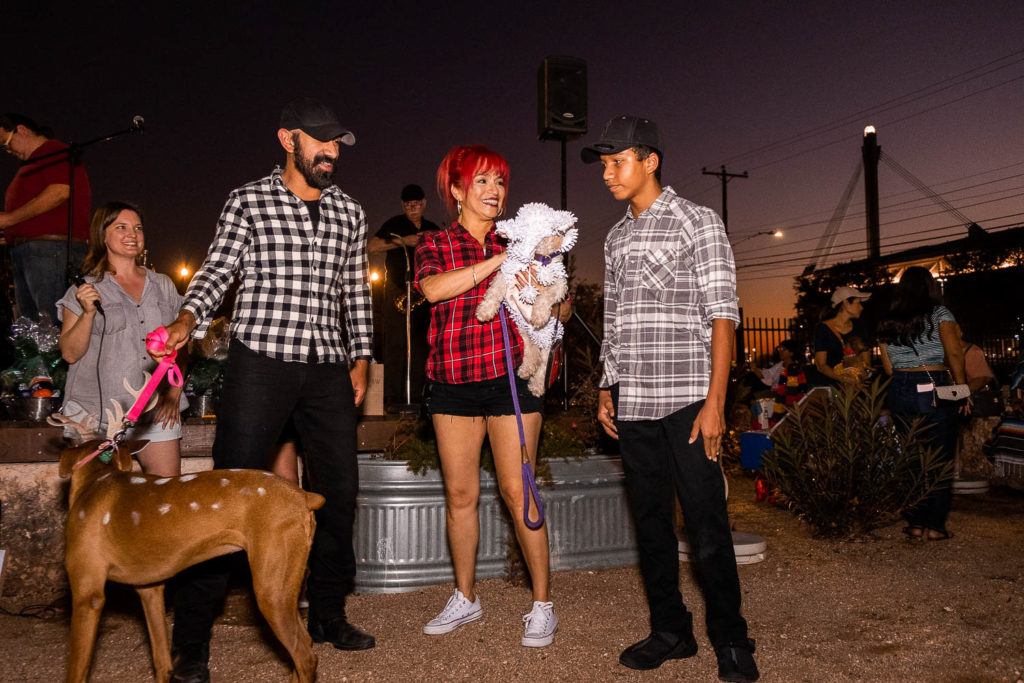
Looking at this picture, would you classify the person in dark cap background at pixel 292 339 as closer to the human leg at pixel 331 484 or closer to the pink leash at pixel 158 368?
the human leg at pixel 331 484

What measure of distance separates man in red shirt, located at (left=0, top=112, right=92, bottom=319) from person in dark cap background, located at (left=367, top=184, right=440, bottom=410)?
250 cm

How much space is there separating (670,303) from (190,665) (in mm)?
2340

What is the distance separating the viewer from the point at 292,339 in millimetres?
3121

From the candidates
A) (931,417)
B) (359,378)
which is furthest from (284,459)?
(931,417)

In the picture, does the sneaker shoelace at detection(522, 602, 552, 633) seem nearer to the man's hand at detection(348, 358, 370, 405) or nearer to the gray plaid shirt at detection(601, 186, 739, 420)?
the gray plaid shirt at detection(601, 186, 739, 420)

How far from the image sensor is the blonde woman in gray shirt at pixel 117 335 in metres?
3.36

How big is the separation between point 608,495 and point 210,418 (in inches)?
99.7

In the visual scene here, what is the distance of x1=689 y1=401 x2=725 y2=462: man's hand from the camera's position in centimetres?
290

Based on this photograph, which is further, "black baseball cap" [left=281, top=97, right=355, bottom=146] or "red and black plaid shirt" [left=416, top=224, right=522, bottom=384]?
"red and black plaid shirt" [left=416, top=224, right=522, bottom=384]

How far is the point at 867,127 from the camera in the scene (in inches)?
1372

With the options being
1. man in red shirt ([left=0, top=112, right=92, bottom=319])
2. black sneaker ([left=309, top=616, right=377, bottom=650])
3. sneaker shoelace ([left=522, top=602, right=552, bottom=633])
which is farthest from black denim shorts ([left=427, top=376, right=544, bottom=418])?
man in red shirt ([left=0, top=112, right=92, bottom=319])

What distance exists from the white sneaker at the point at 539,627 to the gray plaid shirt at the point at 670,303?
0.99m

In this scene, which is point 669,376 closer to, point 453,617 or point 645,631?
point 645,631

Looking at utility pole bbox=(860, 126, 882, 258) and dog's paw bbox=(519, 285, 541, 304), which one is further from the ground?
utility pole bbox=(860, 126, 882, 258)
